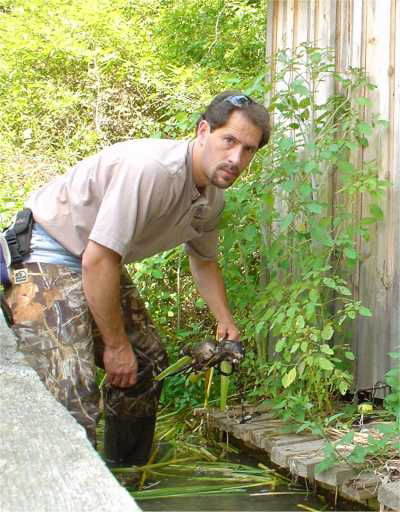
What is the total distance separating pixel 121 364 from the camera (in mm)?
3438

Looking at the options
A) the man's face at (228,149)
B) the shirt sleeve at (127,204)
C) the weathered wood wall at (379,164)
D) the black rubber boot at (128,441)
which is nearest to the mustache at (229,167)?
the man's face at (228,149)

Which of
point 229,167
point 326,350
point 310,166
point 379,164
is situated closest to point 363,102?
point 379,164

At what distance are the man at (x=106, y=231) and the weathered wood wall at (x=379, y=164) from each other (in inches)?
41.8

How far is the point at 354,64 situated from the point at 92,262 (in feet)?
7.29

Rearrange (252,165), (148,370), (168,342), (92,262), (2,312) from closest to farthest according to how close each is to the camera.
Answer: (92,262)
(2,312)
(148,370)
(252,165)
(168,342)

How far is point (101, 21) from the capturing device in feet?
31.4

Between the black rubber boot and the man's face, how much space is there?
1381 millimetres

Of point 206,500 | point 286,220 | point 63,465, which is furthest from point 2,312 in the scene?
point 63,465

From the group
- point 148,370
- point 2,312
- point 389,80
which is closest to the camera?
point 2,312

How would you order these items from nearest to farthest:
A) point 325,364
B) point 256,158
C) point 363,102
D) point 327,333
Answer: point 325,364 < point 327,333 < point 363,102 < point 256,158

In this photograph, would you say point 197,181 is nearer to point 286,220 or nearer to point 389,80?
point 286,220

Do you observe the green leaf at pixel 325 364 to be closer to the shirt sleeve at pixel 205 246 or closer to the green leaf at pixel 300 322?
the green leaf at pixel 300 322

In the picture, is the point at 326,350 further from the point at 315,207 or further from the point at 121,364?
the point at 121,364

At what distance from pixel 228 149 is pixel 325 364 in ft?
3.80
